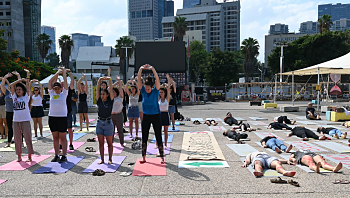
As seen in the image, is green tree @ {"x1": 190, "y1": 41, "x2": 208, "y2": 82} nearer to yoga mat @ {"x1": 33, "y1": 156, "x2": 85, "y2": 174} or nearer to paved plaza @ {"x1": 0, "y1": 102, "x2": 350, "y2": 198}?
yoga mat @ {"x1": 33, "y1": 156, "x2": 85, "y2": 174}

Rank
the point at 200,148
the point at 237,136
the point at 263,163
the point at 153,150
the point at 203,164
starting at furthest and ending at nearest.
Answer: the point at 237,136
the point at 200,148
the point at 153,150
the point at 203,164
the point at 263,163

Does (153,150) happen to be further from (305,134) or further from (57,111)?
(305,134)

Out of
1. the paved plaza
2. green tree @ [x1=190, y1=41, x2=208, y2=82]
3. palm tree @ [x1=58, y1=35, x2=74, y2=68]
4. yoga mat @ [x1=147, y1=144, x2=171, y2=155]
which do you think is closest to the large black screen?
palm tree @ [x1=58, y1=35, x2=74, y2=68]

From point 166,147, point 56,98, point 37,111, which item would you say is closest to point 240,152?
point 166,147

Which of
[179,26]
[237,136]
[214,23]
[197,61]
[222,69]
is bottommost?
[237,136]

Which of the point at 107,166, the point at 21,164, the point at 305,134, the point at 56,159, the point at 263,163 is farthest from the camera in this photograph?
the point at 305,134

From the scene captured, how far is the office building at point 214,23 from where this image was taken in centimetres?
13262

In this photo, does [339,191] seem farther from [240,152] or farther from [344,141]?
[344,141]

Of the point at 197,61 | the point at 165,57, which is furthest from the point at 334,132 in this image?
the point at 197,61

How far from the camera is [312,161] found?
5.59 m

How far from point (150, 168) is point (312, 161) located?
3.24 m

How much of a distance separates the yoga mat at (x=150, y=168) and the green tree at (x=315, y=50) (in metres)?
48.3

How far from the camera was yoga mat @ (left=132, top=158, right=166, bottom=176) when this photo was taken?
17.8ft

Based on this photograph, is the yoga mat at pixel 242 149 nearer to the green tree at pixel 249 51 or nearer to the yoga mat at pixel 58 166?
the yoga mat at pixel 58 166
